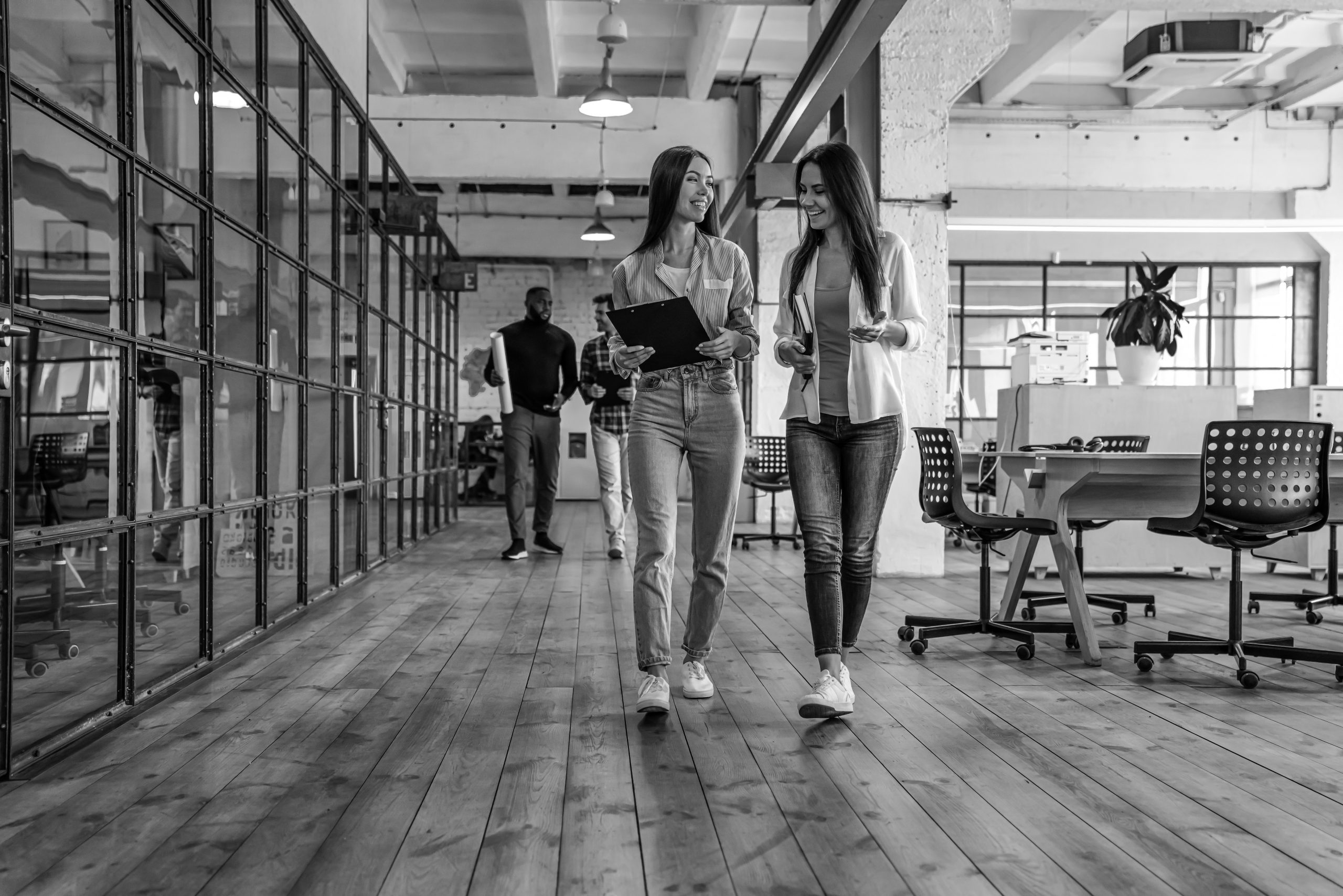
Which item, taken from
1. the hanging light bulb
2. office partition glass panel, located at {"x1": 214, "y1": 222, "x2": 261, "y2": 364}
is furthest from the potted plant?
the hanging light bulb

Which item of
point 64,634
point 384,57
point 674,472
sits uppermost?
point 384,57

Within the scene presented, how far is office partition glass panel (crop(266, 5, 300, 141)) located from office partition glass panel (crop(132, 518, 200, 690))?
173cm

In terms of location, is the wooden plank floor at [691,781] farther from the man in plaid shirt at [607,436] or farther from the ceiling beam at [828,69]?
the man in plaid shirt at [607,436]

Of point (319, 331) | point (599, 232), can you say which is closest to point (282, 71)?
point (319, 331)

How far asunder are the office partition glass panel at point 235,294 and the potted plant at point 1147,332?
13.2 feet

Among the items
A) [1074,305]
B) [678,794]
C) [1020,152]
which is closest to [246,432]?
[678,794]

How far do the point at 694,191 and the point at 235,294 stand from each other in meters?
1.76

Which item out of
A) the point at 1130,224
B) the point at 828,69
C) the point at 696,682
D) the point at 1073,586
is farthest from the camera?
the point at 1130,224

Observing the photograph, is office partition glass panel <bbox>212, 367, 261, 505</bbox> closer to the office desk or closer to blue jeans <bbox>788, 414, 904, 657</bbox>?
blue jeans <bbox>788, 414, 904, 657</bbox>

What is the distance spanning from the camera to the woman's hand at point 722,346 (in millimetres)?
2748

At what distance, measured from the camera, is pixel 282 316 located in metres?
4.25

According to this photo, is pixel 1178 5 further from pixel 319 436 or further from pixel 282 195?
pixel 319 436

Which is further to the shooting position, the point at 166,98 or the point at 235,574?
the point at 235,574

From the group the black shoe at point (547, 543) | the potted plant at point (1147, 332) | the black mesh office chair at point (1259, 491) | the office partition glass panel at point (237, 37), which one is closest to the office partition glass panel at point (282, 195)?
the office partition glass panel at point (237, 37)
